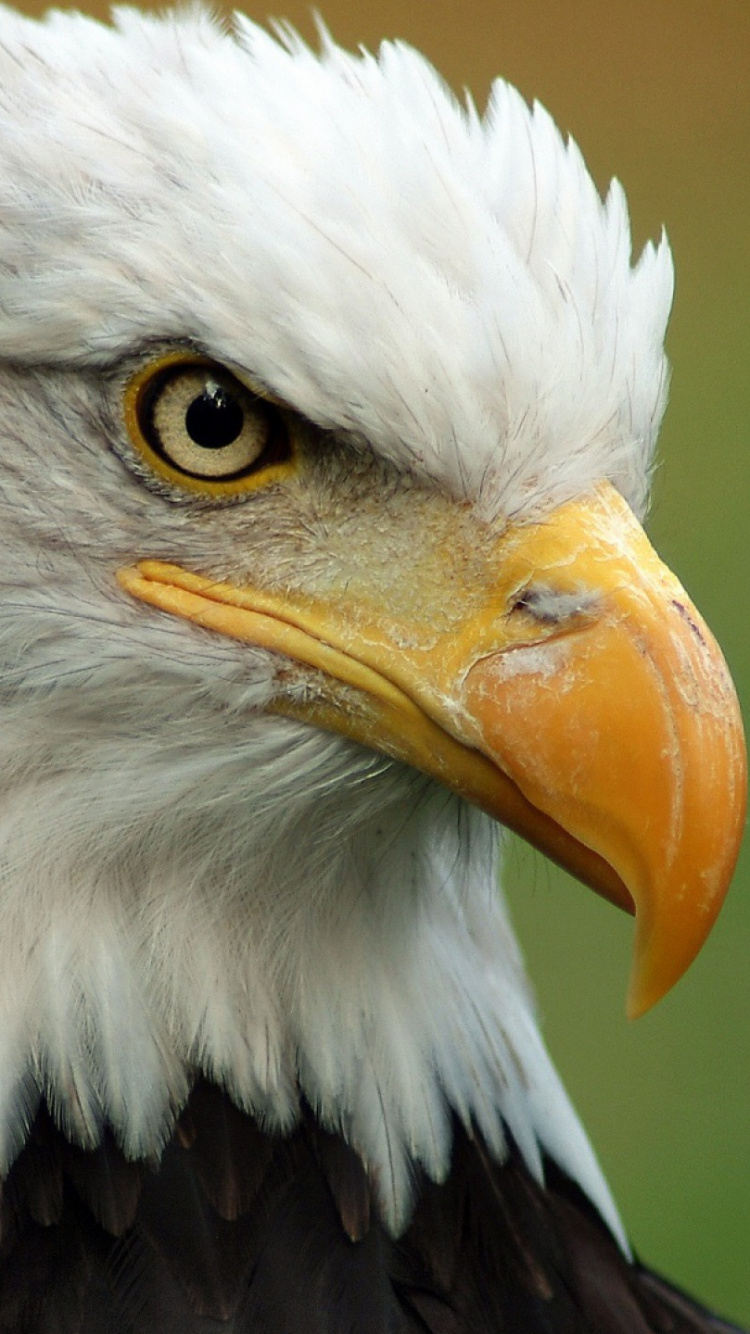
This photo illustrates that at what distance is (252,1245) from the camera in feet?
6.67

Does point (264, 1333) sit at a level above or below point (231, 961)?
below

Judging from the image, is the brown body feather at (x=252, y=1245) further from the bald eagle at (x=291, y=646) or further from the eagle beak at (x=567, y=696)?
the eagle beak at (x=567, y=696)

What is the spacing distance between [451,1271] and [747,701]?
13.7ft

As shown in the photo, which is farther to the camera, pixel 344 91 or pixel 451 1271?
pixel 451 1271

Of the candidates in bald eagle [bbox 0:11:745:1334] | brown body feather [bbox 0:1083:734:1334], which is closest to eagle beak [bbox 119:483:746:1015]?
bald eagle [bbox 0:11:745:1334]

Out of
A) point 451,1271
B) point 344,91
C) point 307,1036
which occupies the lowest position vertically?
point 451,1271

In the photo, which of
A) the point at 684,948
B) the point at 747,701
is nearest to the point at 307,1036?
the point at 684,948

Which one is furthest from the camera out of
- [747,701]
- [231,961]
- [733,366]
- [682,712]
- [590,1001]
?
[733,366]

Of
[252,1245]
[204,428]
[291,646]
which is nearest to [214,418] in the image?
[204,428]

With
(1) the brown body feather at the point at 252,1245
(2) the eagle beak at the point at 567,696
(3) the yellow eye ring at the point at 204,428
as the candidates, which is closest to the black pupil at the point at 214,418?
(3) the yellow eye ring at the point at 204,428

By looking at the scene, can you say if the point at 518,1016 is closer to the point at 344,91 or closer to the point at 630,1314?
the point at 630,1314

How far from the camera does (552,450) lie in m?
1.91

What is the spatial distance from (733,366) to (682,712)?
6.70 m

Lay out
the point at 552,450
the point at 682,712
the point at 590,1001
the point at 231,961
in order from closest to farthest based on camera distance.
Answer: the point at 682,712 → the point at 552,450 → the point at 231,961 → the point at 590,1001
